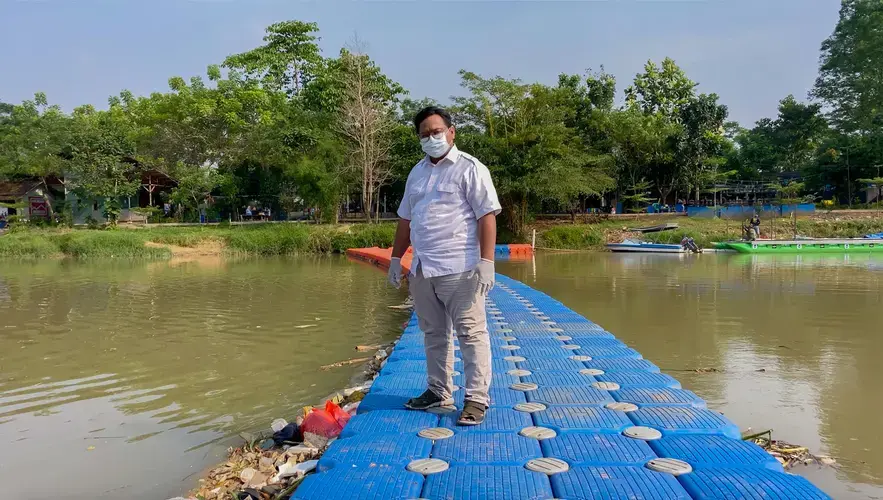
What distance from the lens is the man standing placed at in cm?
290

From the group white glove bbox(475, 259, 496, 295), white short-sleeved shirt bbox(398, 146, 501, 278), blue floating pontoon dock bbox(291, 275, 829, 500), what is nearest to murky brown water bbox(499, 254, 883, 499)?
blue floating pontoon dock bbox(291, 275, 829, 500)

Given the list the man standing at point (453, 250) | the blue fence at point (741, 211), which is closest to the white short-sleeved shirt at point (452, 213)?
the man standing at point (453, 250)

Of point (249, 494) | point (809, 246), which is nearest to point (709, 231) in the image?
point (809, 246)

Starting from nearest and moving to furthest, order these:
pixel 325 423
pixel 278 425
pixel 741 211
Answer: pixel 325 423
pixel 278 425
pixel 741 211

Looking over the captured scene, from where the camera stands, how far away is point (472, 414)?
9.25ft

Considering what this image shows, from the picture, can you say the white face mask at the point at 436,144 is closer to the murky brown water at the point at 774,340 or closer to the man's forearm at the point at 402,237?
the man's forearm at the point at 402,237

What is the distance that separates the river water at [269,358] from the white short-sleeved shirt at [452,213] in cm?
197

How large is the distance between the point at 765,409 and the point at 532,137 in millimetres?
21079

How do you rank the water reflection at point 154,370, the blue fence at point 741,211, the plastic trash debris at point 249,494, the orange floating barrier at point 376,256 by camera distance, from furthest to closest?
the blue fence at point 741,211, the orange floating barrier at point 376,256, the water reflection at point 154,370, the plastic trash debris at point 249,494

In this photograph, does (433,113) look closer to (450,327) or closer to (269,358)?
(450,327)

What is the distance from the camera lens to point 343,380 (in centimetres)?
556

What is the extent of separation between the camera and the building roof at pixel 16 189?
30453 mm

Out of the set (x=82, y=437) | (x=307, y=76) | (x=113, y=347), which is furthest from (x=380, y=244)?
(x=82, y=437)

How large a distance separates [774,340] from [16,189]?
34.8 metres
